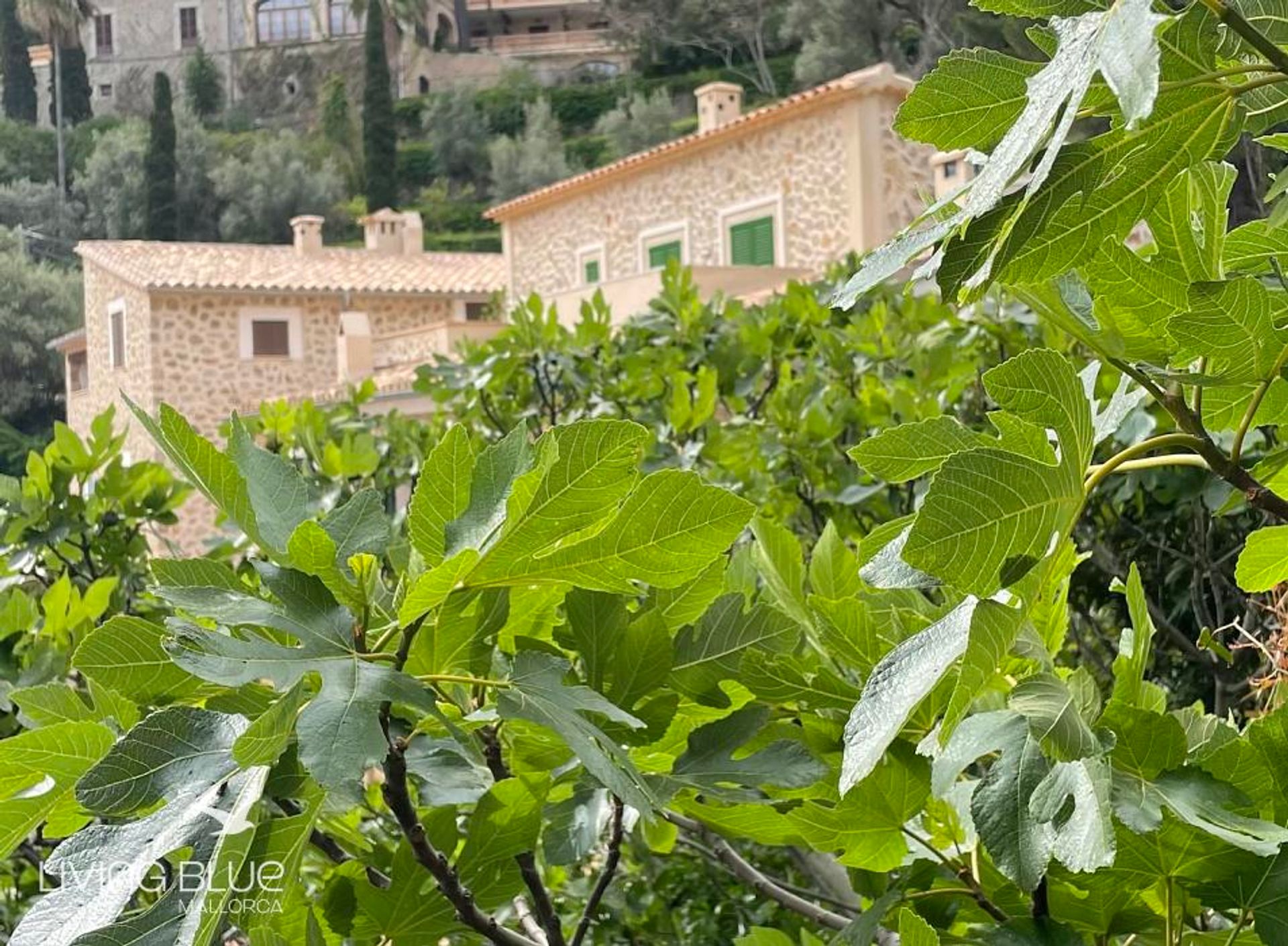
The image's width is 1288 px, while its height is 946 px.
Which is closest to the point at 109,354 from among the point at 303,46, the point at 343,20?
the point at 303,46

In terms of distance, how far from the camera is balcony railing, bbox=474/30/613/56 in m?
38.6

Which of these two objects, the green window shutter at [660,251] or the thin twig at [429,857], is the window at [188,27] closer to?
the green window shutter at [660,251]

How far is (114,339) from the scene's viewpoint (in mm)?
20844

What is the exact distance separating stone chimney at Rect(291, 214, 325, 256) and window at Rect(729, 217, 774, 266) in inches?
312

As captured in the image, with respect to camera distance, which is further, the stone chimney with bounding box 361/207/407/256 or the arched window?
the arched window

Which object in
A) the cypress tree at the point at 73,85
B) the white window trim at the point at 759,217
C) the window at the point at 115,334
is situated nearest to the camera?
the white window trim at the point at 759,217

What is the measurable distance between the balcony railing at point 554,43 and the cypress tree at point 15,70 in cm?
1134

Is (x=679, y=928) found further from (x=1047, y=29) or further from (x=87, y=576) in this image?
(x=1047, y=29)

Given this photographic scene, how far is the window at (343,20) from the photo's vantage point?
41375 millimetres

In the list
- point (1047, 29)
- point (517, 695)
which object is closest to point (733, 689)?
point (517, 695)

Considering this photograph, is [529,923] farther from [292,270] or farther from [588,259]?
[292,270]

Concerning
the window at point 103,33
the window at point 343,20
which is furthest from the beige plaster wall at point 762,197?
the window at point 103,33

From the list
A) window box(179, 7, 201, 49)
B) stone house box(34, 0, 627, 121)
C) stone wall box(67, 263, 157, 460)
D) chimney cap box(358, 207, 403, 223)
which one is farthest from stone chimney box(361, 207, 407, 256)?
window box(179, 7, 201, 49)

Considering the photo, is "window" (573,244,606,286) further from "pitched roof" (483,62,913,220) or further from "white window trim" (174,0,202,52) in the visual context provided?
"white window trim" (174,0,202,52)
